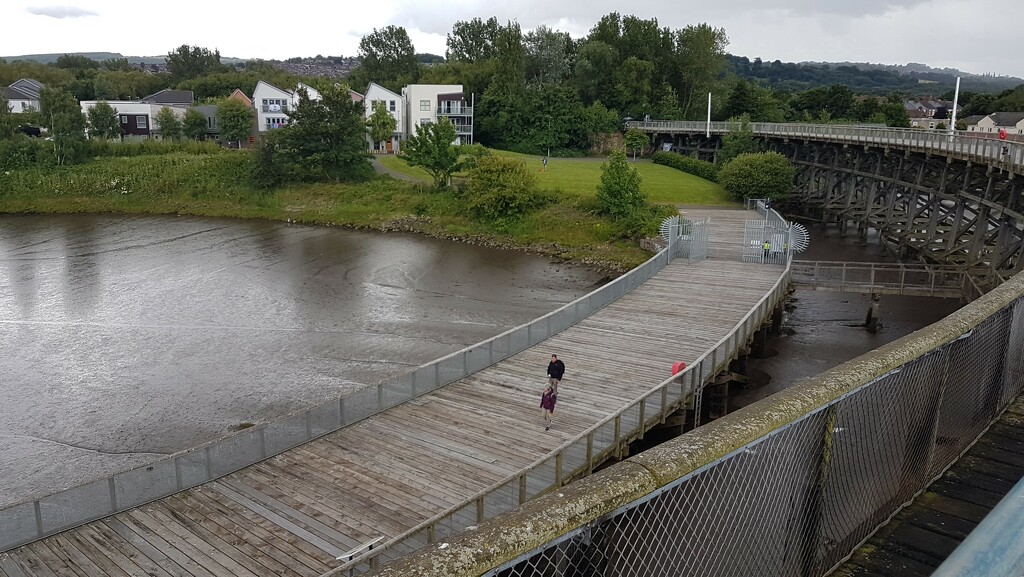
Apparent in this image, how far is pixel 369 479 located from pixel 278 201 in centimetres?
5097

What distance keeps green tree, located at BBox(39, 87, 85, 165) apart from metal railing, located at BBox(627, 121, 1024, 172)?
60.4 meters

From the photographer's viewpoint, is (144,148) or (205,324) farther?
(144,148)

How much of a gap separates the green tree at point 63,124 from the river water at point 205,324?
62.4 ft

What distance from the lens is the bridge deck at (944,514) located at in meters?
3.92

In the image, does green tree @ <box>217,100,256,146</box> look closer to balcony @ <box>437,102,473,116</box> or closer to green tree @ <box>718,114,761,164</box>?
balcony @ <box>437,102,473,116</box>

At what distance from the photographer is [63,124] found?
6794 centimetres

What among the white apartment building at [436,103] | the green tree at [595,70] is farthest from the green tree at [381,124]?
the green tree at [595,70]

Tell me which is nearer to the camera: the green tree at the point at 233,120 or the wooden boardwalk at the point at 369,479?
the wooden boardwalk at the point at 369,479

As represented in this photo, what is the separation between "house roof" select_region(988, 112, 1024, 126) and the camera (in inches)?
3656

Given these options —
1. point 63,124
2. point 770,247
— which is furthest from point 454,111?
point 770,247

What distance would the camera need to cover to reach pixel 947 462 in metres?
4.89

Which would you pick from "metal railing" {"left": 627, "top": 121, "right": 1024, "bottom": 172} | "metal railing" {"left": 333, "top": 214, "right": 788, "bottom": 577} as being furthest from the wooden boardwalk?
"metal railing" {"left": 627, "top": 121, "right": 1024, "bottom": 172}

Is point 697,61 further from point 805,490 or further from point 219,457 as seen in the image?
point 805,490

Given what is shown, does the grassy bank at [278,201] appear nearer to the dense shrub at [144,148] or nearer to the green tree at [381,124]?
the dense shrub at [144,148]
